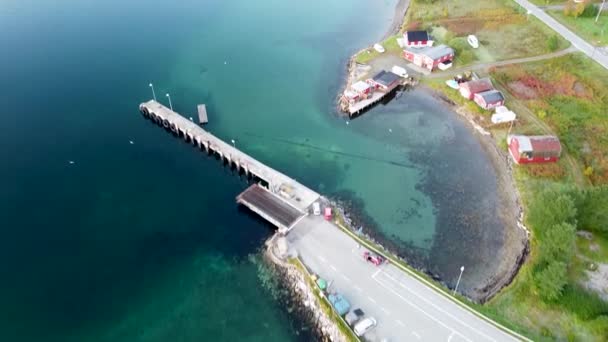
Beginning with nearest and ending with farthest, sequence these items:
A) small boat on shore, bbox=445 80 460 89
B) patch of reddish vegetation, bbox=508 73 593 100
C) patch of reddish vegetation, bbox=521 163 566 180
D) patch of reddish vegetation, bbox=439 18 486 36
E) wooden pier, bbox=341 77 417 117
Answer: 1. patch of reddish vegetation, bbox=521 163 566 180
2. patch of reddish vegetation, bbox=508 73 593 100
3. wooden pier, bbox=341 77 417 117
4. small boat on shore, bbox=445 80 460 89
5. patch of reddish vegetation, bbox=439 18 486 36

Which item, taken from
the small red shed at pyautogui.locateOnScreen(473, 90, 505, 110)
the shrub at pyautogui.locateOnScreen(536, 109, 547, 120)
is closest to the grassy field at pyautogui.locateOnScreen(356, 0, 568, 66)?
the small red shed at pyautogui.locateOnScreen(473, 90, 505, 110)

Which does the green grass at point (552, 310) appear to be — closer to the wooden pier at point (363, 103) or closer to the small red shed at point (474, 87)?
the small red shed at point (474, 87)

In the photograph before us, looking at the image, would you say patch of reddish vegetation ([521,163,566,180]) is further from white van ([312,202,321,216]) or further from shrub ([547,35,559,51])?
shrub ([547,35,559,51])

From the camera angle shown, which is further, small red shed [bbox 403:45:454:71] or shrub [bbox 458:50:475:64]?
shrub [bbox 458:50:475:64]

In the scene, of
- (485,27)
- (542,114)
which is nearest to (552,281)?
(542,114)

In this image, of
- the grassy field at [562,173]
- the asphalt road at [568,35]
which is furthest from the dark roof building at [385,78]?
the asphalt road at [568,35]

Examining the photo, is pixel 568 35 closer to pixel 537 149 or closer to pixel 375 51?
pixel 375 51
